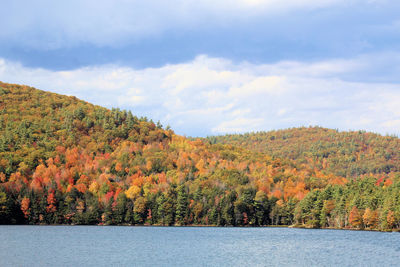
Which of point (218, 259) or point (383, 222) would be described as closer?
A: point (218, 259)

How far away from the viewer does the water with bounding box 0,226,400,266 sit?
87688mm

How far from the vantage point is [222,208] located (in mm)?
185875

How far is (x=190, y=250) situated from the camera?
350 feet

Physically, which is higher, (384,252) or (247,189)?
(247,189)

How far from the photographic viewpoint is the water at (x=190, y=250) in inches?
3452

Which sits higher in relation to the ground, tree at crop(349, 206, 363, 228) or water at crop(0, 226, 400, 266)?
tree at crop(349, 206, 363, 228)

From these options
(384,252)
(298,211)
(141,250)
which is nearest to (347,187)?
(298,211)

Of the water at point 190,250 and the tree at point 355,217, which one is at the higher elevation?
the tree at point 355,217

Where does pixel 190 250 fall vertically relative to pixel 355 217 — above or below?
below

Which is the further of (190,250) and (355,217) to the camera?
(355,217)

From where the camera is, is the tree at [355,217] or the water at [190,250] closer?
the water at [190,250]

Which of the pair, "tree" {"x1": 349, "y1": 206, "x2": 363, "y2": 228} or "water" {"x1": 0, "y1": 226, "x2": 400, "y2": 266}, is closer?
"water" {"x1": 0, "y1": 226, "x2": 400, "y2": 266}

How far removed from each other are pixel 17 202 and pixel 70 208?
1801cm

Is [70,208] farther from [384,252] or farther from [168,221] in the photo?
[384,252]
